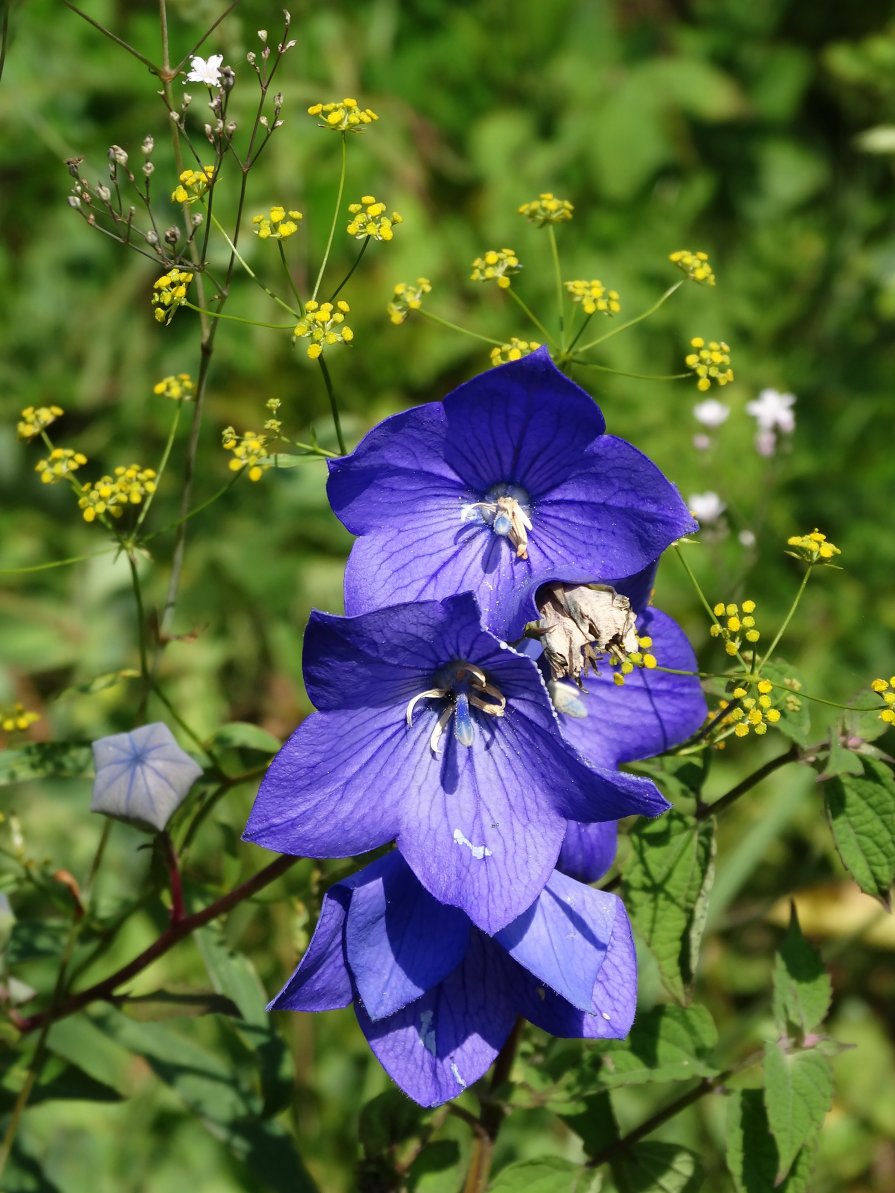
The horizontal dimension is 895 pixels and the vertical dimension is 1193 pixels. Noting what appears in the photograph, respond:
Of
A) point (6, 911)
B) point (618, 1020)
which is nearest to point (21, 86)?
point (6, 911)

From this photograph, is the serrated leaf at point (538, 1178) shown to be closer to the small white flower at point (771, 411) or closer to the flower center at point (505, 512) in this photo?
the flower center at point (505, 512)

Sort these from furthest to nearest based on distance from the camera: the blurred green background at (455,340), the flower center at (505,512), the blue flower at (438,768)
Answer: the blurred green background at (455,340) → the flower center at (505,512) → the blue flower at (438,768)

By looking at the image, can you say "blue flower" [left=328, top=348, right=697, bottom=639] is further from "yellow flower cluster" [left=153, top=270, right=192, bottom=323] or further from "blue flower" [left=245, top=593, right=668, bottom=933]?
"yellow flower cluster" [left=153, top=270, right=192, bottom=323]

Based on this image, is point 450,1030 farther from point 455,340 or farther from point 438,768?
point 455,340

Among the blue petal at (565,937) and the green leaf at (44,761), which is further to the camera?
the green leaf at (44,761)

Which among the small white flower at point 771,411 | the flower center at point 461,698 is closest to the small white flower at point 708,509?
the small white flower at point 771,411

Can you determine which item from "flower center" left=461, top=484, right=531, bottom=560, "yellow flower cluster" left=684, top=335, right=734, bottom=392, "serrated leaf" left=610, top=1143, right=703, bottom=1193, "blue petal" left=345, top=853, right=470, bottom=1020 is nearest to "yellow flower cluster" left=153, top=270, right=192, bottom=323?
"flower center" left=461, top=484, right=531, bottom=560
